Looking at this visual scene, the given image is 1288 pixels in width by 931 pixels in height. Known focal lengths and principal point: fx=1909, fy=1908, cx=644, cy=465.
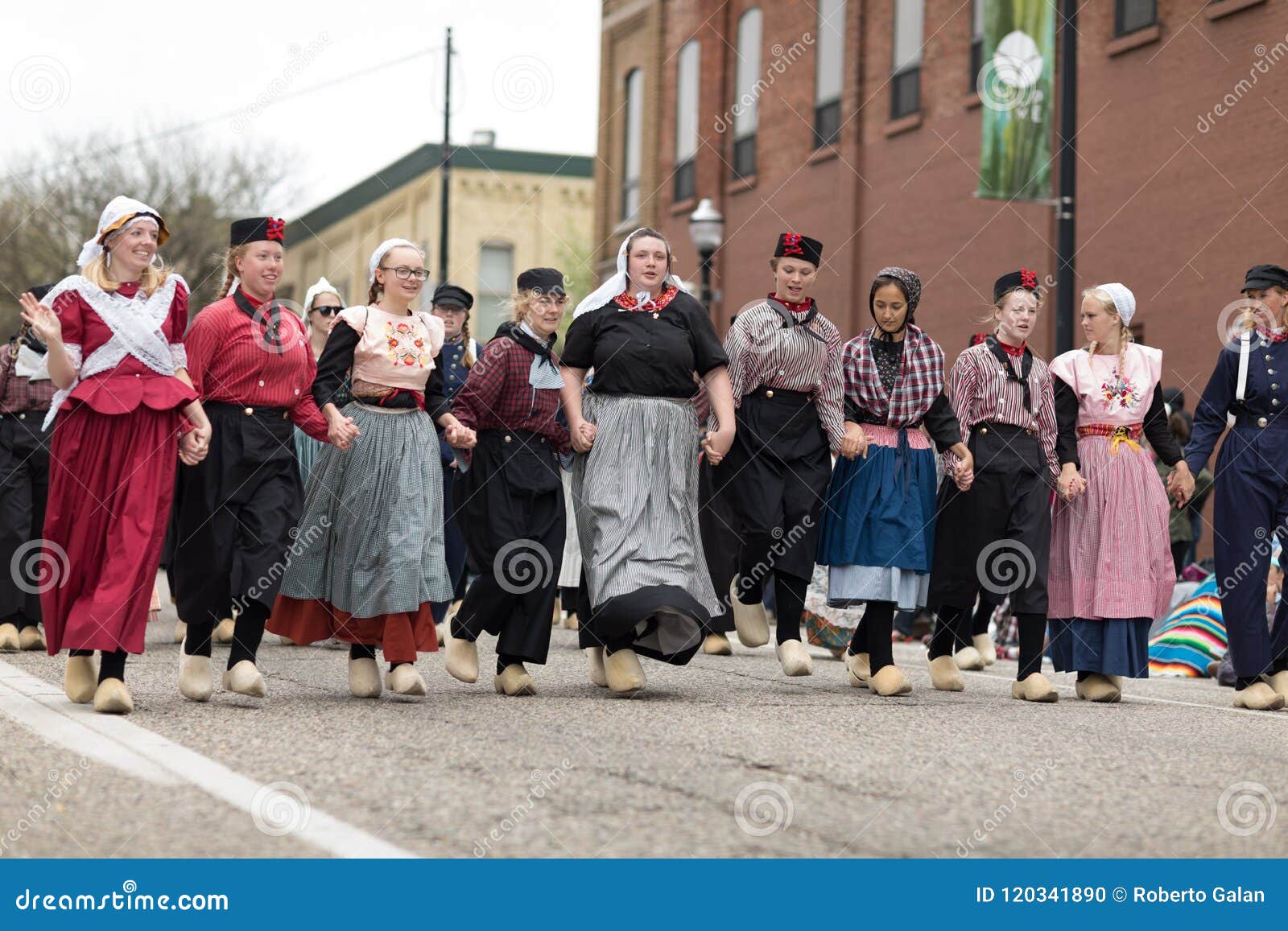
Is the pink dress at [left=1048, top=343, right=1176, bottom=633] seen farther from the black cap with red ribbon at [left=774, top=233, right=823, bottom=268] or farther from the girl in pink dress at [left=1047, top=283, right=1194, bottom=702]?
the black cap with red ribbon at [left=774, top=233, right=823, bottom=268]

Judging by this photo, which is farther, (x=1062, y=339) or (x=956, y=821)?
(x=1062, y=339)

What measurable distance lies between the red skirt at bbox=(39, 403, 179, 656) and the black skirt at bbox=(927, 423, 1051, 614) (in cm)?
379

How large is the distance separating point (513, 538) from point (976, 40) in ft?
52.1

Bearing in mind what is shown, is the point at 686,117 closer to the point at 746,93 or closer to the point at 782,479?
the point at 746,93

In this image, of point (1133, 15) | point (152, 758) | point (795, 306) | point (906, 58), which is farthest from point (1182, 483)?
point (906, 58)

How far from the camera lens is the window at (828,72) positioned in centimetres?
2612

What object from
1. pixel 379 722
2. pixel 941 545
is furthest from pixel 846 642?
pixel 379 722

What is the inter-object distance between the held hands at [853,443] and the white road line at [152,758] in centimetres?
357

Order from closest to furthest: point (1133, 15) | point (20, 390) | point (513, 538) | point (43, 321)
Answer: point (43, 321)
point (513, 538)
point (20, 390)
point (1133, 15)

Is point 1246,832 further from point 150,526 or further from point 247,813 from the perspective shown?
point 150,526

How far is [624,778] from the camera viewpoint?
5688 millimetres

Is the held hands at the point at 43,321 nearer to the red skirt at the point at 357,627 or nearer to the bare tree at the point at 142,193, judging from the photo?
the red skirt at the point at 357,627

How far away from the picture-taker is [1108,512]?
9.12 metres
